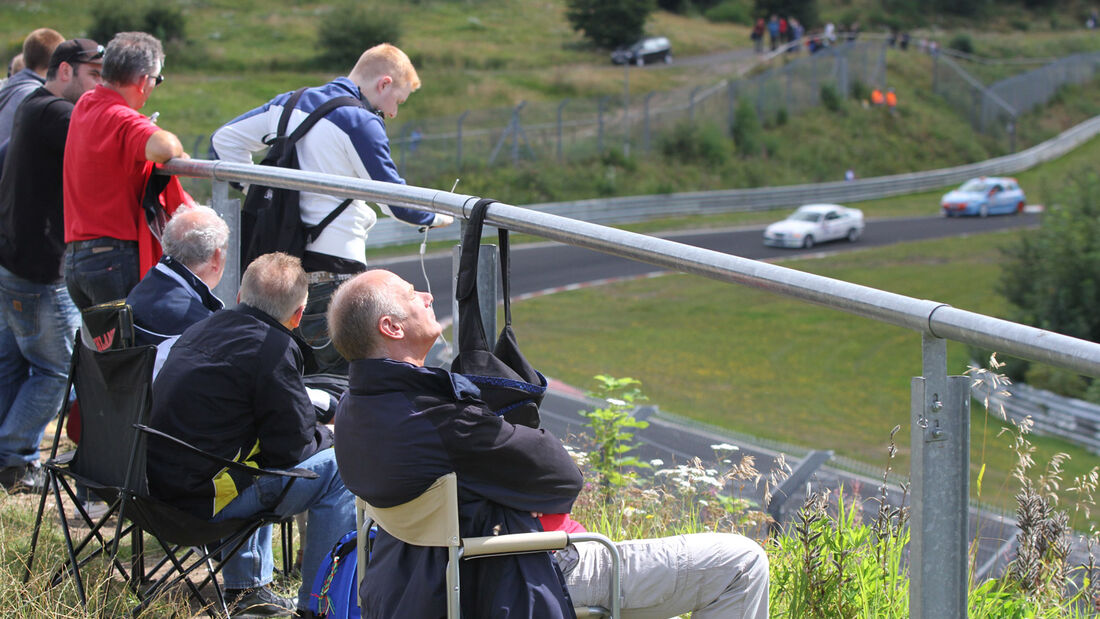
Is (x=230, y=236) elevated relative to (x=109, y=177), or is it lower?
lower

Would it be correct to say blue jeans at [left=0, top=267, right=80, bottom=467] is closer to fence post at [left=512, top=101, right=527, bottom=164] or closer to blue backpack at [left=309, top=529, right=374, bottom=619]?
blue backpack at [left=309, top=529, right=374, bottom=619]

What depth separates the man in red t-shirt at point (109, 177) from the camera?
4418 millimetres

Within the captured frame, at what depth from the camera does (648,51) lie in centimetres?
6525

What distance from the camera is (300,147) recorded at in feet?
14.5

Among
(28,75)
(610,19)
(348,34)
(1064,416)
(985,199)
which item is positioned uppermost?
(610,19)

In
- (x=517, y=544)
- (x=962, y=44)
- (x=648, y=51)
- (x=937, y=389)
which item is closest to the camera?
(x=937, y=389)

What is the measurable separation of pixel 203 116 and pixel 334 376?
4078 cm

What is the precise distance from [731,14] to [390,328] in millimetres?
85125

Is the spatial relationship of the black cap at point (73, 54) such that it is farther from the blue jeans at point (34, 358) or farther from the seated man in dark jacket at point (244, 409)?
the seated man in dark jacket at point (244, 409)

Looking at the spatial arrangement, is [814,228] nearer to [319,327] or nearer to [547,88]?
[547,88]

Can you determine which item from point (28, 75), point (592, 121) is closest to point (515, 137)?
point (592, 121)

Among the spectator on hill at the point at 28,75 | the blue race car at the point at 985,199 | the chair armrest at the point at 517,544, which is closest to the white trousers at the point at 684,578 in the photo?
the chair armrest at the point at 517,544

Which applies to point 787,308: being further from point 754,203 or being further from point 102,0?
point 102,0

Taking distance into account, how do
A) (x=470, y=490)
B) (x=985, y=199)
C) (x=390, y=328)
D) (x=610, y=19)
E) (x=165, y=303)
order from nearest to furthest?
(x=470, y=490)
(x=390, y=328)
(x=165, y=303)
(x=985, y=199)
(x=610, y=19)
